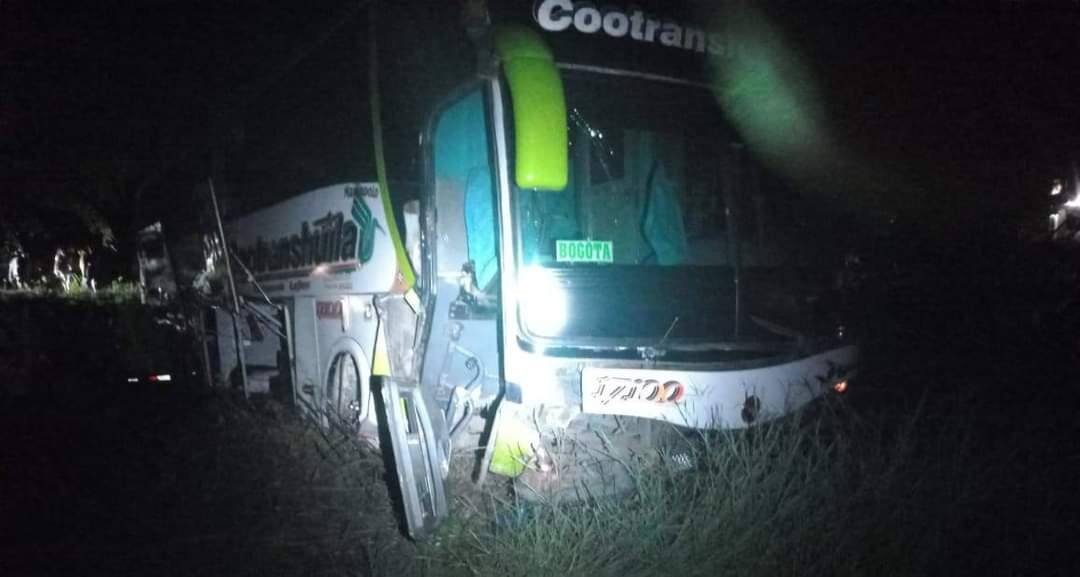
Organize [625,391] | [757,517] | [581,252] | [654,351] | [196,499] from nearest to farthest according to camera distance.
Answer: [757,517]
[625,391]
[654,351]
[581,252]
[196,499]

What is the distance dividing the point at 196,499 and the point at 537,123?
3.87 metres

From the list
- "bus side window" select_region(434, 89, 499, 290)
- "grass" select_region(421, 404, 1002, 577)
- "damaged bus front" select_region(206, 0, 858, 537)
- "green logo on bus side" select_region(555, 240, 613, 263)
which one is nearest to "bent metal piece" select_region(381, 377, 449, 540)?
"damaged bus front" select_region(206, 0, 858, 537)

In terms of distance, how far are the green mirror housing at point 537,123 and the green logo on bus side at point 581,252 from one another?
0.82 m

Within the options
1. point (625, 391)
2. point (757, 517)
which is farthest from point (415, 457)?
point (757, 517)

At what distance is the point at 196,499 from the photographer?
5.65 m

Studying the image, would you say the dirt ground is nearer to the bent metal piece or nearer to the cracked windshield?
the bent metal piece

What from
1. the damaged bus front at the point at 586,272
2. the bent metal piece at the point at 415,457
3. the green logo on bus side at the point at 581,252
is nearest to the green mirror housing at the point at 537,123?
the damaged bus front at the point at 586,272

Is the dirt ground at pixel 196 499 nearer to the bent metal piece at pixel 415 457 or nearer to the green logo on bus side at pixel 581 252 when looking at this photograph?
the bent metal piece at pixel 415 457

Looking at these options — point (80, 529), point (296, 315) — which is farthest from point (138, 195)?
point (80, 529)

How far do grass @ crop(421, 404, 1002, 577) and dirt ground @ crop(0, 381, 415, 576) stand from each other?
761 mm

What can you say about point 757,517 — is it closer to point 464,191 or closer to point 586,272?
Result: point 586,272

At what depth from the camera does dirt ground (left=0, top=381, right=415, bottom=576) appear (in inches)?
181

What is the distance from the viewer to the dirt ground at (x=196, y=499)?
460cm

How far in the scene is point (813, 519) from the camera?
387 centimetres
